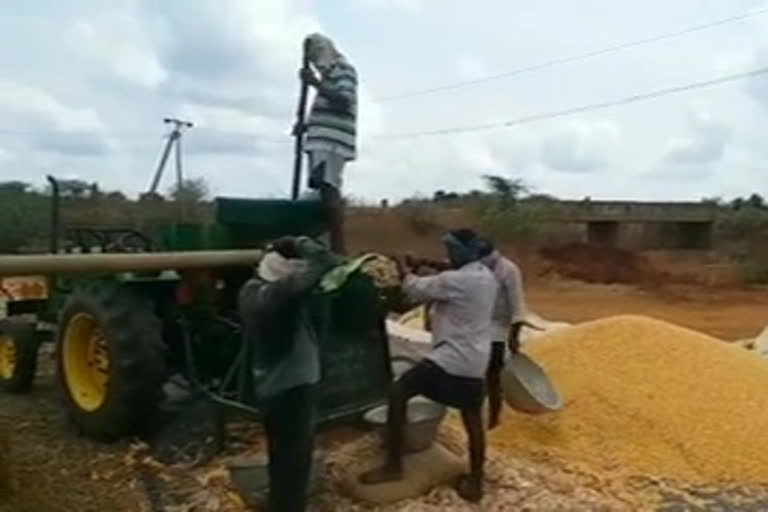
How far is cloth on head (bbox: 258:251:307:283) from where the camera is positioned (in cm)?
451

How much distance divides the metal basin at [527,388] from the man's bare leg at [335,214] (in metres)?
1.31

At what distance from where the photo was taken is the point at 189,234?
6.56 meters

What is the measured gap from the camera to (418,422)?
5.60 metres

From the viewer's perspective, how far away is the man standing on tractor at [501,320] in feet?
21.3

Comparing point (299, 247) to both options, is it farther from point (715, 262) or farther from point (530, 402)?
point (715, 262)

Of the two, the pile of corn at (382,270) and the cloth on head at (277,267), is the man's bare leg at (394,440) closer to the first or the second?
the pile of corn at (382,270)

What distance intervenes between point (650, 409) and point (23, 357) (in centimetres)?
430

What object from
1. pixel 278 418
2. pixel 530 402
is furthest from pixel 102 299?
pixel 530 402

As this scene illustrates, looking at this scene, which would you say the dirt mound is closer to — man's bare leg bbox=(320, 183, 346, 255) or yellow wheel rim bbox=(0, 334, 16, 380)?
yellow wheel rim bbox=(0, 334, 16, 380)

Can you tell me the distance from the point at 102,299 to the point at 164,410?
2.32 ft

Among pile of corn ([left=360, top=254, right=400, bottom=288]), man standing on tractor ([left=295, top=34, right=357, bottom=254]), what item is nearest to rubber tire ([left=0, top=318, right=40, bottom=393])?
man standing on tractor ([left=295, top=34, right=357, bottom=254])

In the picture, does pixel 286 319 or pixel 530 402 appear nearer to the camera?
pixel 286 319

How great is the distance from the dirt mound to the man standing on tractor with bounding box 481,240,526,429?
17.6 m

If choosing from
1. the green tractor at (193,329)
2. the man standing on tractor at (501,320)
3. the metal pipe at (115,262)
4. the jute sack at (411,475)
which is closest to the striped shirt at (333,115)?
the green tractor at (193,329)
